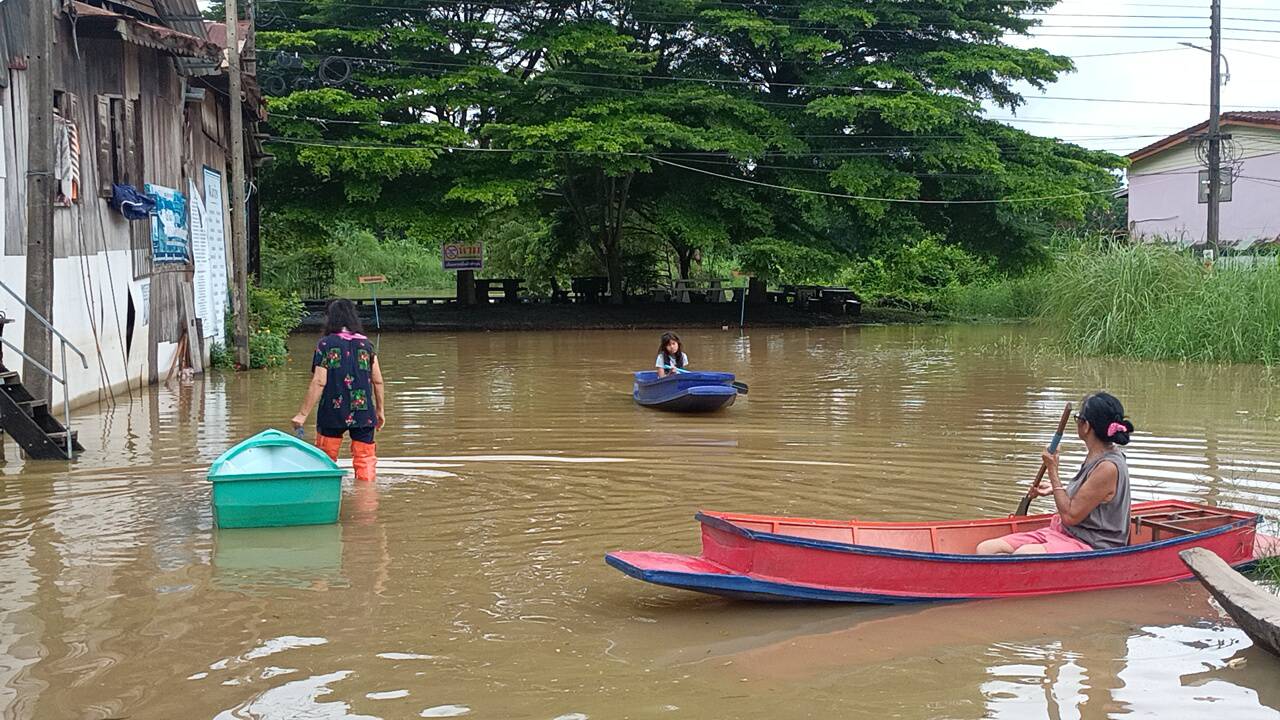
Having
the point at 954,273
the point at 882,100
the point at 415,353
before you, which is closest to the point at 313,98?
the point at 415,353

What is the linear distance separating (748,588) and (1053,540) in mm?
2104

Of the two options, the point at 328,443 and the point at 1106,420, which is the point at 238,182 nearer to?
the point at 328,443

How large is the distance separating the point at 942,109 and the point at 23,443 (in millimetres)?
28660

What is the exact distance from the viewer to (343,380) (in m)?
10.1

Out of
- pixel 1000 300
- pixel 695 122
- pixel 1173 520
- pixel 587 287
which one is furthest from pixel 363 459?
pixel 1000 300

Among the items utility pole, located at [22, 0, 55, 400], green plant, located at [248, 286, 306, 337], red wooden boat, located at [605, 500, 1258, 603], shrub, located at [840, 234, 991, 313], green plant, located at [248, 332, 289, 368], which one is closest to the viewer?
red wooden boat, located at [605, 500, 1258, 603]

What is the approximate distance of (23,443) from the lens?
1188 cm

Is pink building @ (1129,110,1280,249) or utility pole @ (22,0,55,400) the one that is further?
pink building @ (1129,110,1280,249)

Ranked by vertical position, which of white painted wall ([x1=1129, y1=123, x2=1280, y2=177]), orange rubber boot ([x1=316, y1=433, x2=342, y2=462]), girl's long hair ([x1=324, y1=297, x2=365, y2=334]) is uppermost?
white painted wall ([x1=1129, y1=123, x2=1280, y2=177])

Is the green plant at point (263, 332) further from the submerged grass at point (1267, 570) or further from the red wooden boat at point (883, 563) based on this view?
the submerged grass at point (1267, 570)

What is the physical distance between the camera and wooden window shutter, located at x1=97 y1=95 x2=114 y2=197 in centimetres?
1678

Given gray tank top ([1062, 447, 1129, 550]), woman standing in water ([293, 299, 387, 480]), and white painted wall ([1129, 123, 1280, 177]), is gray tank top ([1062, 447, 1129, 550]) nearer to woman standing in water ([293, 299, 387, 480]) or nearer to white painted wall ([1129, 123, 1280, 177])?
woman standing in water ([293, 299, 387, 480])

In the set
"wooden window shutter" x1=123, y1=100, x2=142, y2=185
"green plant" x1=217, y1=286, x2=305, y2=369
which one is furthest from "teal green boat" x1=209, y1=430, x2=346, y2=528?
"green plant" x1=217, y1=286, x2=305, y2=369

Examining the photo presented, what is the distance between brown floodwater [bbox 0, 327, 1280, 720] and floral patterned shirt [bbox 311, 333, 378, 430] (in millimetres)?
745
